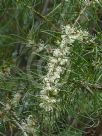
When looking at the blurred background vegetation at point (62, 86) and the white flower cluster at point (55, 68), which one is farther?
the blurred background vegetation at point (62, 86)

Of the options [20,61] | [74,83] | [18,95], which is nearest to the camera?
A: [74,83]

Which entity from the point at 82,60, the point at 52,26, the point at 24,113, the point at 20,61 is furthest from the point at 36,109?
the point at 20,61

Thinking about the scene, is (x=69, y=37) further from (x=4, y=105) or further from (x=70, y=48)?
(x=4, y=105)

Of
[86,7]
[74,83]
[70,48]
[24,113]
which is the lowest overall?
[24,113]

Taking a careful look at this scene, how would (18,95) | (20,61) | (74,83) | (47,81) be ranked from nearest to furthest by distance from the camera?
(47,81), (74,83), (18,95), (20,61)

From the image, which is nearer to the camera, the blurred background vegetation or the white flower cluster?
the white flower cluster

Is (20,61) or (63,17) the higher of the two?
(63,17)

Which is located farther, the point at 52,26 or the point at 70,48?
the point at 52,26
